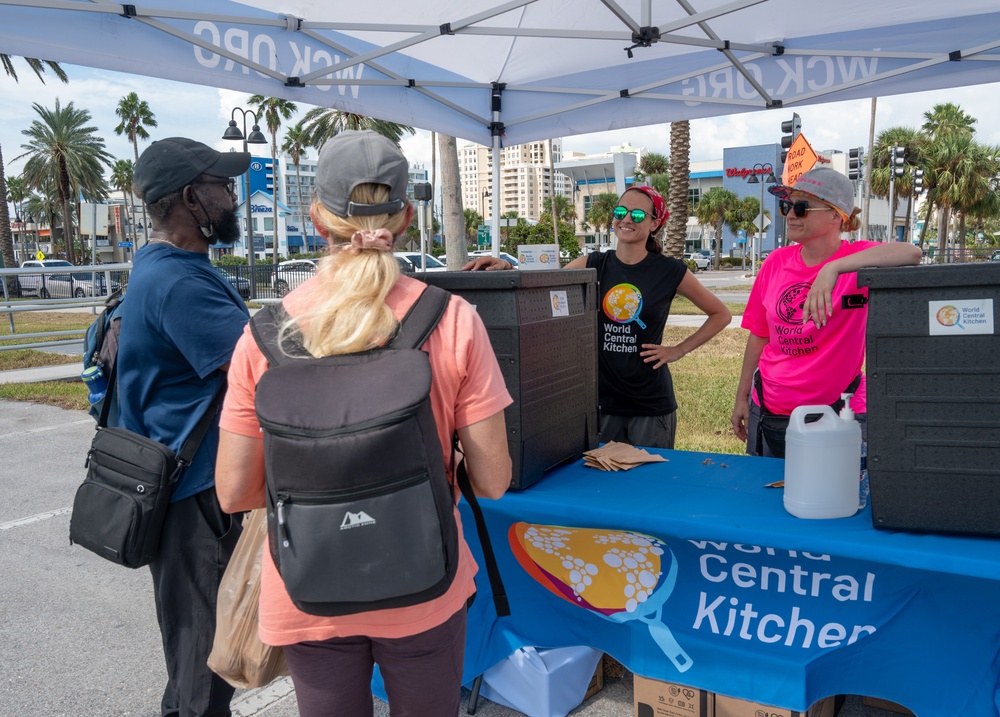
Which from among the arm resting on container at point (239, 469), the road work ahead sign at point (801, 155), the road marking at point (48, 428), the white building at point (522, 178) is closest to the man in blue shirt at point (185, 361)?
the arm resting on container at point (239, 469)

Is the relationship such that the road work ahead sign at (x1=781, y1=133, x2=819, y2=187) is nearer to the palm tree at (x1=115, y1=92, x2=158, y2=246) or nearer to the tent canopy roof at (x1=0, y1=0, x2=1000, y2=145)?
the tent canopy roof at (x1=0, y1=0, x2=1000, y2=145)

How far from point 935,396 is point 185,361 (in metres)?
1.96

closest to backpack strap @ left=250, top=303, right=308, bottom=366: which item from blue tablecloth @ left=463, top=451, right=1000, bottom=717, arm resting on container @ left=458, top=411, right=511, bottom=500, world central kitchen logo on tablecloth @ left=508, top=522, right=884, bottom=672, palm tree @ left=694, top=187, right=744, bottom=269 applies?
arm resting on container @ left=458, top=411, right=511, bottom=500

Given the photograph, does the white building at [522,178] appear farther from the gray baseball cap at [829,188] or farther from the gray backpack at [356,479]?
the gray backpack at [356,479]

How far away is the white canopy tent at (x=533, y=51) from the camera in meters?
3.65

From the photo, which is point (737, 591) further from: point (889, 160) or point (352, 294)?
point (889, 160)

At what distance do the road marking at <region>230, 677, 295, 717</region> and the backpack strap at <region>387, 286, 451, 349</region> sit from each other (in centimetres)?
218

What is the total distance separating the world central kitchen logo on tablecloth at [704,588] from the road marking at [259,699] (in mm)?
1210

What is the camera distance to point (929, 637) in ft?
6.55

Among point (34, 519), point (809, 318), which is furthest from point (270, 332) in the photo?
point (34, 519)

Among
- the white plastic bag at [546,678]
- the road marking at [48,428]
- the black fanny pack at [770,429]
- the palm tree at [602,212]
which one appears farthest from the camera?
the palm tree at [602,212]

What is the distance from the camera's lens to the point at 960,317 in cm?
171

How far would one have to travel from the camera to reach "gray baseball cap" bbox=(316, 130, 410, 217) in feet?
4.53

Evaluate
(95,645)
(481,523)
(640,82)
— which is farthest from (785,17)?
(95,645)
